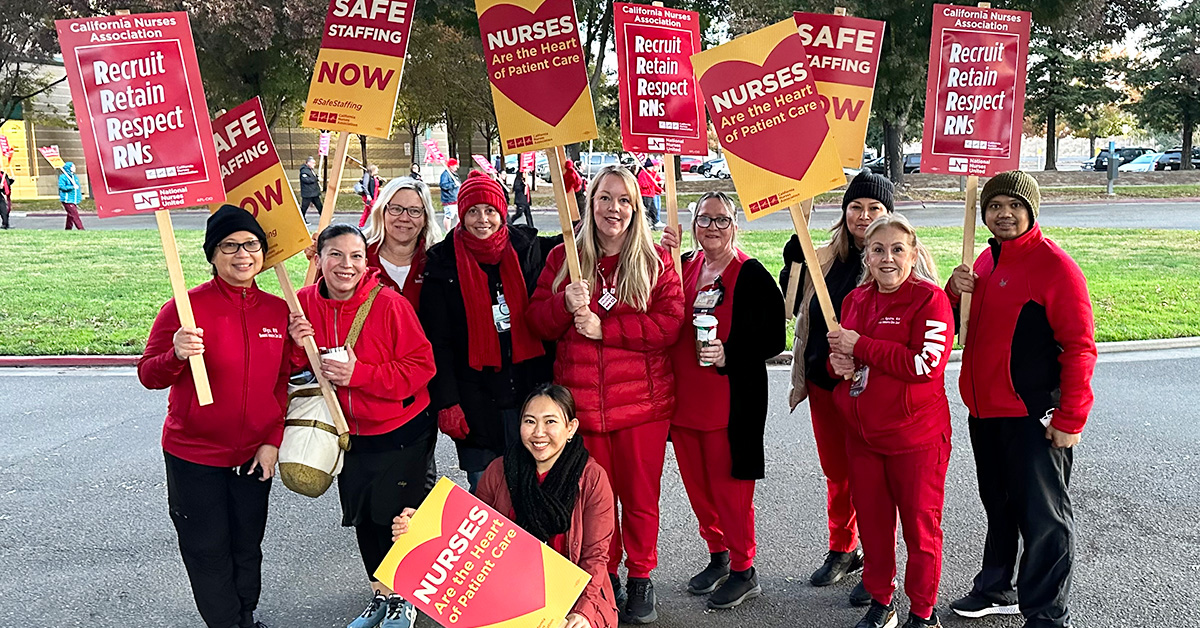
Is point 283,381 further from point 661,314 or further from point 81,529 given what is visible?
point 81,529

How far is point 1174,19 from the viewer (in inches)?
1350

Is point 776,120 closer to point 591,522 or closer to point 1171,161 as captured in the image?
point 591,522

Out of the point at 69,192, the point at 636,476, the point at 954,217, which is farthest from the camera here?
the point at 954,217

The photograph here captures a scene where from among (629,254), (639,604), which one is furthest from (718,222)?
(639,604)

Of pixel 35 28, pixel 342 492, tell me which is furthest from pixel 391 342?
pixel 35 28

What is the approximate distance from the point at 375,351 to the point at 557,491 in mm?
956

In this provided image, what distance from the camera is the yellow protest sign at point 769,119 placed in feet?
13.5

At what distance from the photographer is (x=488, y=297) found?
437 cm

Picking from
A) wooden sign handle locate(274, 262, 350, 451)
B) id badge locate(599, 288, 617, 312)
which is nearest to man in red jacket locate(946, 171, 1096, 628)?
id badge locate(599, 288, 617, 312)

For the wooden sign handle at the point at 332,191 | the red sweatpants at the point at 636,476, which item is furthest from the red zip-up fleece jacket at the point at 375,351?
the red sweatpants at the point at 636,476

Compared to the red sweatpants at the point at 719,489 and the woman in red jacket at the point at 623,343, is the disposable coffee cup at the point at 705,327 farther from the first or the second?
the red sweatpants at the point at 719,489

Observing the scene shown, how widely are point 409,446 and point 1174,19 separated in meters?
38.9

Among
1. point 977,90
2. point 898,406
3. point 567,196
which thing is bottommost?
point 898,406

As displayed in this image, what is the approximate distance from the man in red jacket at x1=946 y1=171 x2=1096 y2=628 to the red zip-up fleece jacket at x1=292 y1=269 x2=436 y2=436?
2.36 m
